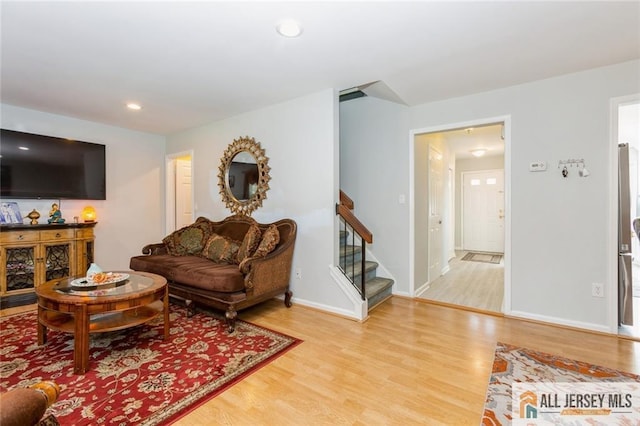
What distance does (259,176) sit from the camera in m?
3.82

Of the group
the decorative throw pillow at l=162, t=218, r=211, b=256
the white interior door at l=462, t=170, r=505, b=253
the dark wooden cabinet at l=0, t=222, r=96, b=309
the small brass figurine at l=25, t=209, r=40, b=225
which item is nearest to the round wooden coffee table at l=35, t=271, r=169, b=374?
the decorative throw pillow at l=162, t=218, r=211, b=256

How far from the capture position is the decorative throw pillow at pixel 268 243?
3066 millimetres

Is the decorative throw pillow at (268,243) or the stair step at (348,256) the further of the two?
the stair step at (348,256)

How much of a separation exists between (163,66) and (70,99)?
1.76 metres

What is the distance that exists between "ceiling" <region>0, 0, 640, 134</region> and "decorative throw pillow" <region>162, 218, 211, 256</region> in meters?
1.68

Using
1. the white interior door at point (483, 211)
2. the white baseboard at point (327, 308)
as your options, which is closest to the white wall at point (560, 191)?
the white baseboard at point (327, 308)

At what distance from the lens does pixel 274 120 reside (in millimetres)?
3703

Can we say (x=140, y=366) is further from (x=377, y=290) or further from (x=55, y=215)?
(x=55, y=215)

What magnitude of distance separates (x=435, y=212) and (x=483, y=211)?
3.70 metres

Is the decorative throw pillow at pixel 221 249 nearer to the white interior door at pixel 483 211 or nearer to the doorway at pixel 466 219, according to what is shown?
the doorway at pixel 466 219

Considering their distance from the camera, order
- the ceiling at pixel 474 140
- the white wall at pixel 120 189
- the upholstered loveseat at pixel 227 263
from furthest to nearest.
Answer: the ceiling at pixel 474 140, the white wall at pixel 120 189, the upholstered loveseat at pixel 227 263

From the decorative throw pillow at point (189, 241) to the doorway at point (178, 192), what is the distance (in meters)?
1.23

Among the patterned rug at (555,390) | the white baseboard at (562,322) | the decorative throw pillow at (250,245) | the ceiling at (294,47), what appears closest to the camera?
the patterned rug at (555,390)

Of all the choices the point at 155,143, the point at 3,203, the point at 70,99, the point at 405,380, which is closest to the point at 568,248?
the point at 405,380
